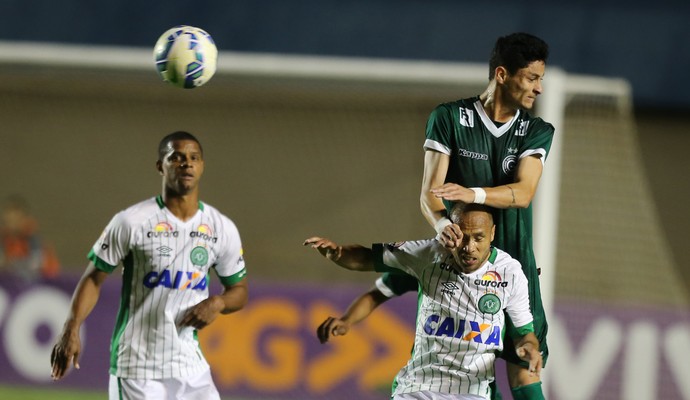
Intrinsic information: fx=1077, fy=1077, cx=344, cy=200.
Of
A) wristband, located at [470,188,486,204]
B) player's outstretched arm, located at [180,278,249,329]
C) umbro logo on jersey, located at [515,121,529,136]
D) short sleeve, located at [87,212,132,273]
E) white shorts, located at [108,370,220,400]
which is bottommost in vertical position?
white shorts, located at [108,370,220,400]

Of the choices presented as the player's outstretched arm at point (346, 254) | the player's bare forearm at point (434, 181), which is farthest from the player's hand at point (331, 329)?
the player's bare forearm at point (434, 181)

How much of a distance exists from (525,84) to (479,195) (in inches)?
23.1

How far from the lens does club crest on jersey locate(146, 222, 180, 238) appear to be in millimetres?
5675

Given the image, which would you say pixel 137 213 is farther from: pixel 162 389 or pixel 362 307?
pixel 362 307

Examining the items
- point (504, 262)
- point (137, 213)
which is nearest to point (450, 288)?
point (504, 262)

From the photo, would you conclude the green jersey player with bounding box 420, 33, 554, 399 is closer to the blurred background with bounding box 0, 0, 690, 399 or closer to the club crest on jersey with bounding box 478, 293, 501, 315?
the club crest on jersey with bounding box 478, 293, 501, 315

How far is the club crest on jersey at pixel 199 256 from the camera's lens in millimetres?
5711

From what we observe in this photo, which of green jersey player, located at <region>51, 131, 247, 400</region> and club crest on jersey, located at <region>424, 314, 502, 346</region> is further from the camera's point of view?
green jersey player, located at <region>51, 131, 247, 400</region>

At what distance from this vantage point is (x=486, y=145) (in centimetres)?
521

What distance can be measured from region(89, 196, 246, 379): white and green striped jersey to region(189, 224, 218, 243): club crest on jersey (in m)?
0.01

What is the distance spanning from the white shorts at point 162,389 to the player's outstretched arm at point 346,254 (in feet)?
3.47

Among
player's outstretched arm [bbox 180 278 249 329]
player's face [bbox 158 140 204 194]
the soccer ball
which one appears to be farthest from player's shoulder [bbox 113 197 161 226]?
the soccer ball

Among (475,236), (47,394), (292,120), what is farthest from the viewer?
(292,120)

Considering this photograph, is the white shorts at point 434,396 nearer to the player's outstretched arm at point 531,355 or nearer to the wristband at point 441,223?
the player's outstretched arm at point 531,355
